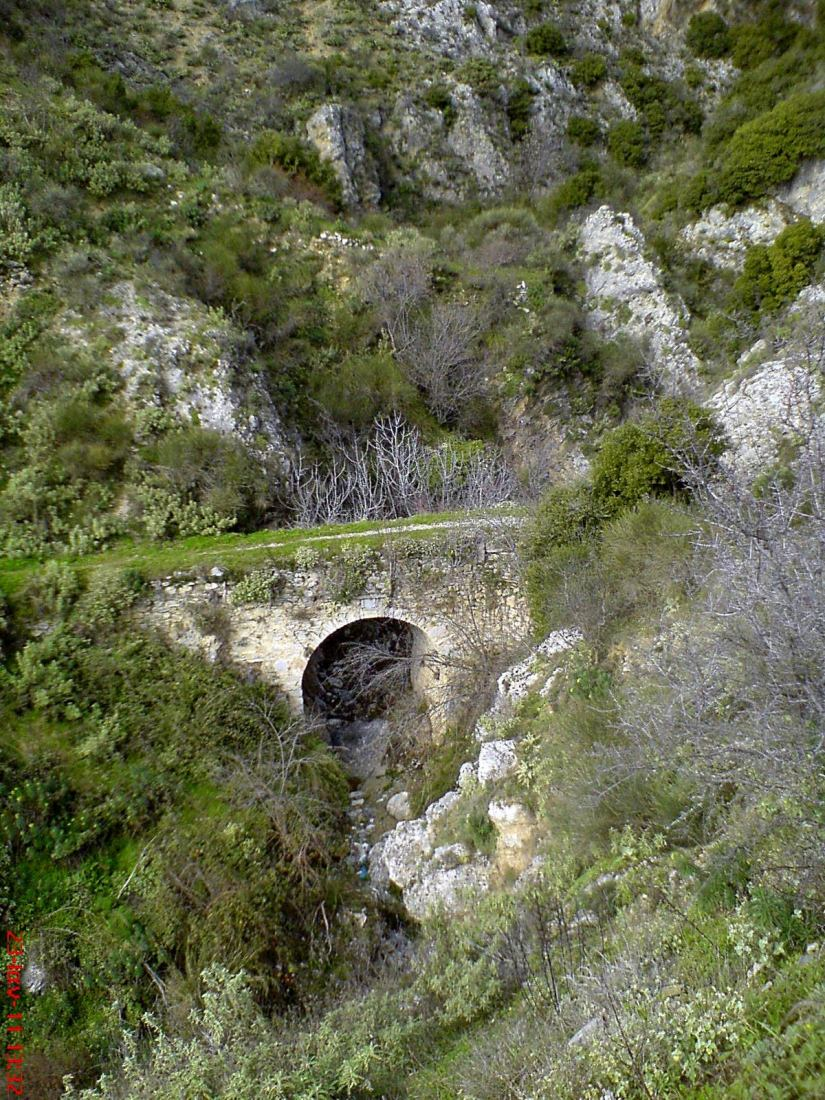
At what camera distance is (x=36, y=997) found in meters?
5.64

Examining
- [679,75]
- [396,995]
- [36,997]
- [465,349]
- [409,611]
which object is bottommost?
[36,997]

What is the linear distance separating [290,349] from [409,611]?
29.5 ft

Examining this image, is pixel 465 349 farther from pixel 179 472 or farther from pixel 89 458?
pixel 89 458

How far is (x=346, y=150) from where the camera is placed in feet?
59.0

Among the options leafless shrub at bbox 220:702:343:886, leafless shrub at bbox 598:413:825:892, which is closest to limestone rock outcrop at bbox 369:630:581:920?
leafless shrub at bbox 220:702:343:886

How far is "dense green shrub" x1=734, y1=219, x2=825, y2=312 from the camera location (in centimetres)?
1327

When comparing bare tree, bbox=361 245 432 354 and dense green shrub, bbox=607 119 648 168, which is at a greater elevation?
dense green shrub, bbox=607 119 648 168

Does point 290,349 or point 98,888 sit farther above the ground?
point 290,349

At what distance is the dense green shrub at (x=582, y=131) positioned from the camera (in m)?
21.4

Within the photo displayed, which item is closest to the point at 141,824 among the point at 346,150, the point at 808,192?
the point at 346,150

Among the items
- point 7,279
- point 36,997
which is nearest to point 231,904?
point 36,997

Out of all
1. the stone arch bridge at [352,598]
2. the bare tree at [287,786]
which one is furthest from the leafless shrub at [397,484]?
the bare tree at [287,786]

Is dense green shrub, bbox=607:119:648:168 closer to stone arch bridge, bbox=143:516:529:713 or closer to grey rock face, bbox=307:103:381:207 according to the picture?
grey rock face, bbox=307:103:381:207
